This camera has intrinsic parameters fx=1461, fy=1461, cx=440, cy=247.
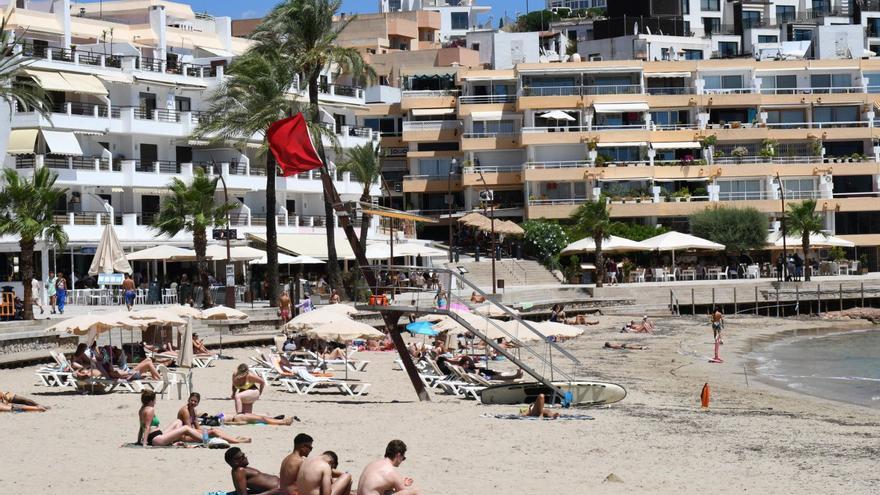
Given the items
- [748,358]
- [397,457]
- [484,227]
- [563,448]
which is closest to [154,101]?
[484,227]

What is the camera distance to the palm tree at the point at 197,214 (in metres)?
48.3

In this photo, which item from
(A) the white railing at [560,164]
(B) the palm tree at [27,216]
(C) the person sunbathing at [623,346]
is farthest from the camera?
(A) the white railing at [560,164]

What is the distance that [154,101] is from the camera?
60.2 metres

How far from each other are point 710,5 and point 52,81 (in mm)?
62072

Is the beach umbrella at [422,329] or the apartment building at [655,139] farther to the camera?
the apartment building at [655,139]

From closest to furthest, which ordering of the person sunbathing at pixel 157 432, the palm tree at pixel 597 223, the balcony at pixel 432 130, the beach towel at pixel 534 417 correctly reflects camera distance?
the person sunbathing at pixel 157 432
the beach towel at pixel 534 417
the palm tree at pixel 597 223
the balcony at pixel 432 130

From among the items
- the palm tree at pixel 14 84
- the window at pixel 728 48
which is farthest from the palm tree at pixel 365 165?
the window at pixel 728 48

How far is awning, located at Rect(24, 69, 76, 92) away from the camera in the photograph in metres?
54.1

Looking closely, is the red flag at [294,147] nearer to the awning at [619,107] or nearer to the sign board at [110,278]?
the sign board at [110,278]

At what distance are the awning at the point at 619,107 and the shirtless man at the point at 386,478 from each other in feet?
217

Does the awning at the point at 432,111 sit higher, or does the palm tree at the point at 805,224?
the awning at the point at 432,111

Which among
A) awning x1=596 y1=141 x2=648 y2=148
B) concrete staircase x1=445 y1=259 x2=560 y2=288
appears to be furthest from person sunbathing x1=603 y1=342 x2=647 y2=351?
awning x1=596 y1=141 x2=648 y2=148

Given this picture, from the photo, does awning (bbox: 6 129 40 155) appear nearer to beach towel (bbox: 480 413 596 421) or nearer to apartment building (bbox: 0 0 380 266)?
apartment building (bbox: 0 0 380 266)

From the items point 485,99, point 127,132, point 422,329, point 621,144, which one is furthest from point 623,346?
point 485,99
